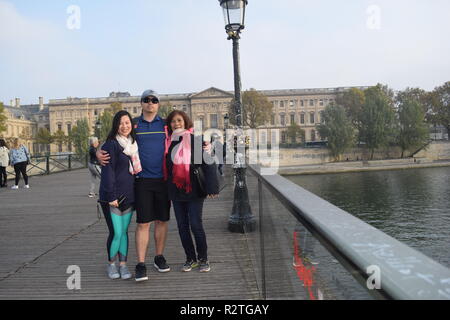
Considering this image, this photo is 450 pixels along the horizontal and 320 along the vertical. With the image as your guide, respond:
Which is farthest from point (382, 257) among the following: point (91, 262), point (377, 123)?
point (377, 123)

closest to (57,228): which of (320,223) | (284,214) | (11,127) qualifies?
(284,214)

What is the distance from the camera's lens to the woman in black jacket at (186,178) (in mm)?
3787

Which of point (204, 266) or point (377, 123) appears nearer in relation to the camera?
point (204, 266)

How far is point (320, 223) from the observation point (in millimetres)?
1546

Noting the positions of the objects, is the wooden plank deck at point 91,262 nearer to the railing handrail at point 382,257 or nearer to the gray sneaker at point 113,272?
the gray sneaker at point 113,272

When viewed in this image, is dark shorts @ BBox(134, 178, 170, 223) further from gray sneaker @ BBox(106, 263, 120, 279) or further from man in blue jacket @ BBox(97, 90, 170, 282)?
gray sneaker @ BBox(106, 263, 120, 279)

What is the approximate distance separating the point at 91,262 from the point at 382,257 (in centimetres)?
405

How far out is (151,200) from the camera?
3854 mm

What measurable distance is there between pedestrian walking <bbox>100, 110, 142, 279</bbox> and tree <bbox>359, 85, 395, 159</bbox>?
58.3 m

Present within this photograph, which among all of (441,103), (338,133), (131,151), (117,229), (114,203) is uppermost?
(441,103)

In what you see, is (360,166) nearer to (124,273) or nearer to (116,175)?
(124,273)

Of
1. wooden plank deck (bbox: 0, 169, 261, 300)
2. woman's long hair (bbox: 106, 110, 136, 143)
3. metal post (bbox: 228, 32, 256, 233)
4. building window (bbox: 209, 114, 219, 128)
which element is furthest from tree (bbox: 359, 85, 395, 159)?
woman's long hair (bbox: 106, 110, 136, 143)

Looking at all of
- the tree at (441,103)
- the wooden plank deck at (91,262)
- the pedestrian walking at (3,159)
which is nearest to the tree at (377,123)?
the tree at (441,103)
